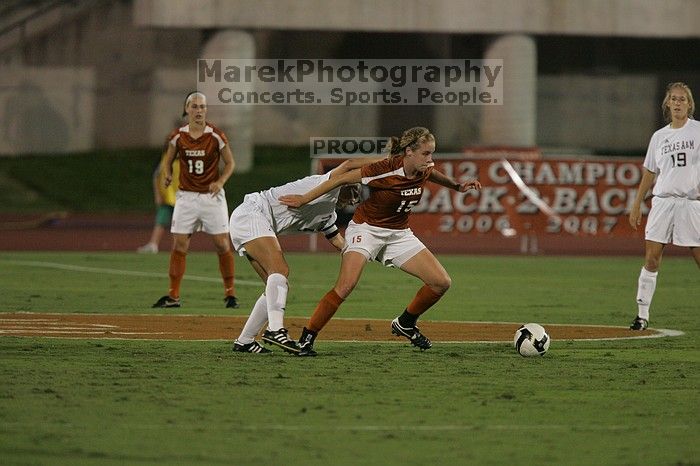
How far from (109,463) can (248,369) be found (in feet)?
11.2

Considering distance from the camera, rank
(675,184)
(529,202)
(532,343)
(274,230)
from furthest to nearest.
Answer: (529,202)
(675,184)
(274,230)
(532,343)

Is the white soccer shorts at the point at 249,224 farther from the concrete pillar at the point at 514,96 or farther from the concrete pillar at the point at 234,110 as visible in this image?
the concrete pillar at the point at 514,96

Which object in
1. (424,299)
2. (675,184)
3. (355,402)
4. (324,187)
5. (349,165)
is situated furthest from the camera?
(675,184)

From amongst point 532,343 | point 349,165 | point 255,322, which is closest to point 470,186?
point 349,165

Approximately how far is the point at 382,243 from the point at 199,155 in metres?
4.96

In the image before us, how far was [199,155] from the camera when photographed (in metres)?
16.2

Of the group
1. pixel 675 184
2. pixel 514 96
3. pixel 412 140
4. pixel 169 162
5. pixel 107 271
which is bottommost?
pixel 107 271

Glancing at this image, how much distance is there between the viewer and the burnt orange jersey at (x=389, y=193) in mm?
11367

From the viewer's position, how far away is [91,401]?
29.7 feet

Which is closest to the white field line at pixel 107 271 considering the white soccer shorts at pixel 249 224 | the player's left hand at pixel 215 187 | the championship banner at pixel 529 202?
the player's left hand at pixel 215 187

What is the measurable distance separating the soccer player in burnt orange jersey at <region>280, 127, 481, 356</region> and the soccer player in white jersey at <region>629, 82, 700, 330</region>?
2.86 meters

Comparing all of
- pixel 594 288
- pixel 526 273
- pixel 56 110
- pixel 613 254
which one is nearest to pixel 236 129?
pixel 56 110

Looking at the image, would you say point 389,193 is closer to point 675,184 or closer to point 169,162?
point 675,184

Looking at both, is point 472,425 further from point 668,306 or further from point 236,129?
point 236,129
